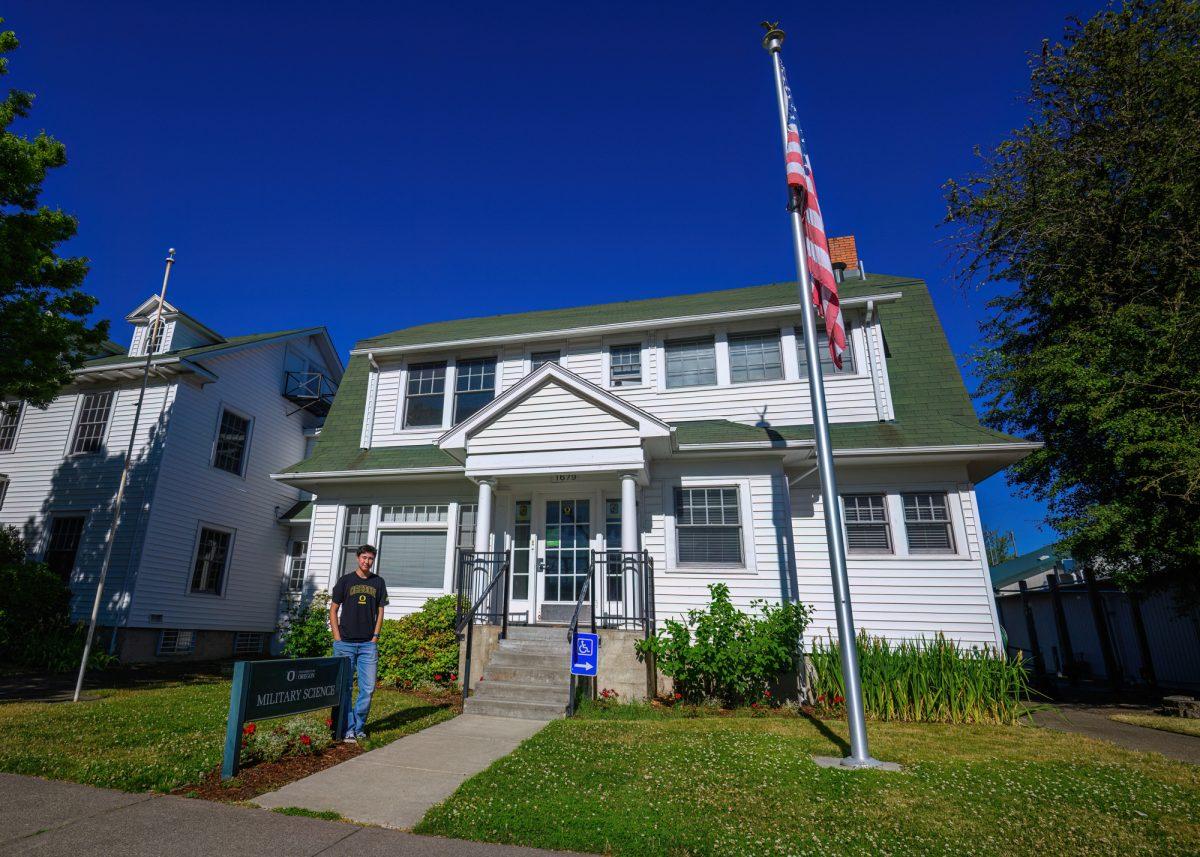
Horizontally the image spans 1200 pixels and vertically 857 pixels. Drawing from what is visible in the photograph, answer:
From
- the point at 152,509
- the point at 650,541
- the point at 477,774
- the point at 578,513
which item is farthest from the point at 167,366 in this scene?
the point at 477,774

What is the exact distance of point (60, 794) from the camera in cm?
431

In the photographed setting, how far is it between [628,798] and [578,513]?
6.86 m

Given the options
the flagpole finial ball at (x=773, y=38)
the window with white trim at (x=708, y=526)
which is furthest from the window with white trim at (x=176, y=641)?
the flagpole finial ball at (x=773, y=38)

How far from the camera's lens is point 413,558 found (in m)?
11.9

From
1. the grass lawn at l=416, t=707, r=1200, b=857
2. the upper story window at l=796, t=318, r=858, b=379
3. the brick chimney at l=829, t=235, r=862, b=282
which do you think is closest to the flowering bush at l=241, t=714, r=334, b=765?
the grass lawn at l=416, t=707, r=1200, b=857

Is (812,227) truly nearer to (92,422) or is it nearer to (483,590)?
(483,590)

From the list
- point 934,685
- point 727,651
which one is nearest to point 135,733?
point 727,651

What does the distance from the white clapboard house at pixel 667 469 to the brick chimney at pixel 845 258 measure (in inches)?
63.6

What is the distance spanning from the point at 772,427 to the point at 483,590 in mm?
5939

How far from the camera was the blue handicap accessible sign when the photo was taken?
7.90 metres

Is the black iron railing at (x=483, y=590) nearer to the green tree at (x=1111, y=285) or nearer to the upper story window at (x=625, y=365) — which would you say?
the upper story window at (x=625, y=365)

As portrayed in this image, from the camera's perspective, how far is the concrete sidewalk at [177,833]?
11.5ft

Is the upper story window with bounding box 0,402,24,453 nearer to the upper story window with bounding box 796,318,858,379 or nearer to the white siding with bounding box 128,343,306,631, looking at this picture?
the white siding with bounding box 128,343,306,631

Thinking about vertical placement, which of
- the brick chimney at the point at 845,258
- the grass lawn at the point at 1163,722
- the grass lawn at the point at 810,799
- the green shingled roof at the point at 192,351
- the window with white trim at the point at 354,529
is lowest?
the grass lawn at the point at 1163,722
